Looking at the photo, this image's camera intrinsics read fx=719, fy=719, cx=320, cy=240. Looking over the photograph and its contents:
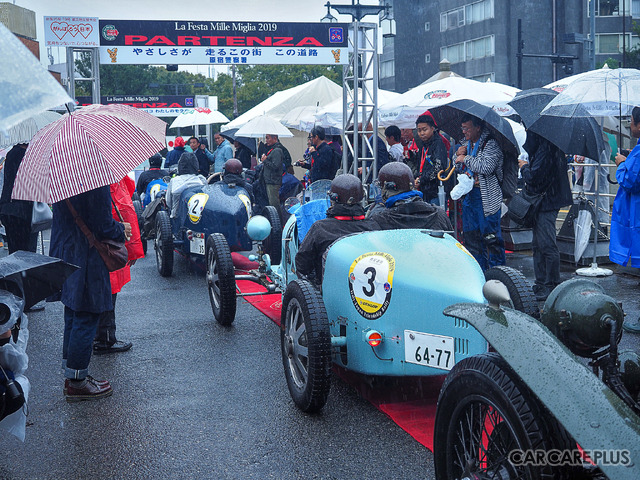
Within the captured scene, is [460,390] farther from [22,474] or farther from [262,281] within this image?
[262,281]

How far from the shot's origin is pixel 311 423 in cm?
441

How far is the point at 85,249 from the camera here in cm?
497

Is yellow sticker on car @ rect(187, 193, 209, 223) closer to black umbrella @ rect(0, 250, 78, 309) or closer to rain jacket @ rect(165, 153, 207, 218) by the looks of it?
rain jacket @ rect(165, 153, 207, 218)

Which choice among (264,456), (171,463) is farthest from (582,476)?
(171,463)

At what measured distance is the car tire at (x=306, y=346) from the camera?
423 cm

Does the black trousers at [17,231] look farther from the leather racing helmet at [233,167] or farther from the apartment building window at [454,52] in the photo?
the apartment building window at [454,52]

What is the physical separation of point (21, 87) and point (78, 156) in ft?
8.43

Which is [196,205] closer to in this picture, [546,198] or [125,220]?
[125,220]

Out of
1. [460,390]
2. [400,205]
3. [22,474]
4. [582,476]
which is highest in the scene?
[400,205]

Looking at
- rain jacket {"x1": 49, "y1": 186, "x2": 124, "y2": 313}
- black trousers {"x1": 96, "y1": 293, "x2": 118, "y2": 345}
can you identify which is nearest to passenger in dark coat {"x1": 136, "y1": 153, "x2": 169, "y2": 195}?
black trousers {"x1": 96, "y1": 293, "x2": 118, "y2": 345}

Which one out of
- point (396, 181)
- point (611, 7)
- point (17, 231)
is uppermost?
point (611, 7)

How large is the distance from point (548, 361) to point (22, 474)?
115 inches

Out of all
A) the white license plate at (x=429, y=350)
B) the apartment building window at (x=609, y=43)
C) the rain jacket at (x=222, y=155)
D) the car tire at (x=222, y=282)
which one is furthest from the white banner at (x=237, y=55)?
the apartment building window at (x=609, y=43)

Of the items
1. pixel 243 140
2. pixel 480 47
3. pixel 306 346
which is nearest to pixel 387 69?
pixel 480 47
